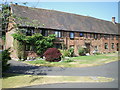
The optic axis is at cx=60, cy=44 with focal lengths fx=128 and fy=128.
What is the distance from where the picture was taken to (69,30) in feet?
82.3

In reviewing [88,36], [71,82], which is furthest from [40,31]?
[71,82]

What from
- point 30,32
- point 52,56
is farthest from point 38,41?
point 52,56

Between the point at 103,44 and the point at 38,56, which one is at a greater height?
the point at 103,44

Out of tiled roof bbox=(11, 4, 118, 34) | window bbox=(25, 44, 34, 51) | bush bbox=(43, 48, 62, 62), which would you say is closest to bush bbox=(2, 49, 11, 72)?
bush bbox=(43, 48, 62, 62)

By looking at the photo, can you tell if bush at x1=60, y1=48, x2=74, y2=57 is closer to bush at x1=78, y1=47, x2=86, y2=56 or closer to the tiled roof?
bush at x1=78, y1=47, x2=86, y2=56

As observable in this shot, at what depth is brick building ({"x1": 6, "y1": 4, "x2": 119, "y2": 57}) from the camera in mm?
22547

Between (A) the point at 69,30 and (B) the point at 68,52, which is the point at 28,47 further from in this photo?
(A) the point at 69,30

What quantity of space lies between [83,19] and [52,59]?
58.5ft

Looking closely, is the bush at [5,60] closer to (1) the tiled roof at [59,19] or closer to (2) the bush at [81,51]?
(1) the tiled roof at [59,19]

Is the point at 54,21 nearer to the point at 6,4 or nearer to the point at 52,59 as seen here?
the point at 52,59

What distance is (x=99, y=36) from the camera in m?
31.4

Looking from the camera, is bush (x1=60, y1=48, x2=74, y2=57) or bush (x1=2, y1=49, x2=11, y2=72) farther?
bush (x1=60, y1=48, x2=74, y2=57)

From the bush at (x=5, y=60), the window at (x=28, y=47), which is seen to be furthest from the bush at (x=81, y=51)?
the bush at (x=5, y=60)

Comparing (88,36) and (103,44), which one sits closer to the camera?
(88,36)
